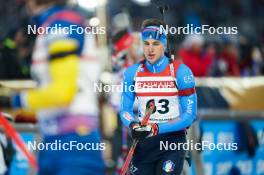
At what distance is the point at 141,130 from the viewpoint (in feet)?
12.1

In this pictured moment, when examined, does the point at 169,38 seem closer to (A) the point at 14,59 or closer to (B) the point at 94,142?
(B) the point at 94,142

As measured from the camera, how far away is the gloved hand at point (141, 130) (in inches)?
146

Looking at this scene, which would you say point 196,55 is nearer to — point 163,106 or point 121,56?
point 121,56

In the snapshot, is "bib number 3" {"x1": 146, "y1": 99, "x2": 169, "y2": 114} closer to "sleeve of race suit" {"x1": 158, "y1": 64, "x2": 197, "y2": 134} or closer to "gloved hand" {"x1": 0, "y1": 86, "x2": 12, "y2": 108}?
"sleeve of race suit" {"x1": 158, "y1": 64, "x2": 197, "y2": 134}

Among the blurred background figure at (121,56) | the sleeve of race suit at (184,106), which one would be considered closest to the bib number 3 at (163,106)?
the sleeve of race suit at (184,106)

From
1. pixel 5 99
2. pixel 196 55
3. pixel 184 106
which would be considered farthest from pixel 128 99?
pixel 196 55
